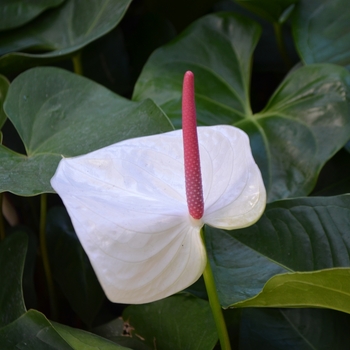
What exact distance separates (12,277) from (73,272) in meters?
0.17

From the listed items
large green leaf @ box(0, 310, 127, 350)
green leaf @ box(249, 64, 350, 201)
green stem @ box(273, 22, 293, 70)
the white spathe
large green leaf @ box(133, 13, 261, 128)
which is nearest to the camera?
the white spathe

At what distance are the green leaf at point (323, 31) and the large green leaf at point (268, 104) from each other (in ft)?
0.23

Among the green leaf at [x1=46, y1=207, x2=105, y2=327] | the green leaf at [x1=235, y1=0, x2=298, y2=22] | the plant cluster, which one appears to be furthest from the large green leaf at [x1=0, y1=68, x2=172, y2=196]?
the green leaf at [x1=235, y1=0, x2=298, y2=22]

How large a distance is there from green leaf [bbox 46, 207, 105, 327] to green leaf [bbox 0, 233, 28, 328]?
145 millimetres

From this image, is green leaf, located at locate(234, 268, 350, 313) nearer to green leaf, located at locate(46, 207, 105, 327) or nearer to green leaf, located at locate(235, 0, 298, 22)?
green leaf, located at locate(46, 207, 105, 327)

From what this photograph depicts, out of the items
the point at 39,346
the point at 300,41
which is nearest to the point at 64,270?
the point at 39,346

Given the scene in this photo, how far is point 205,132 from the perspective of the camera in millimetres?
457

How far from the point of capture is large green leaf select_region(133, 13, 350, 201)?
0.65 metres

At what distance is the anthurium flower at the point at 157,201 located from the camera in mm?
338

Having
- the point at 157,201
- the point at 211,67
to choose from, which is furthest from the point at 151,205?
the point at 211,67

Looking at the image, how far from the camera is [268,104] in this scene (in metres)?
0.76

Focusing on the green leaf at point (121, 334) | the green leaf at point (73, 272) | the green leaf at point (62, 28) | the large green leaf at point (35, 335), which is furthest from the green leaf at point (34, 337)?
the green leaf at point (62, 28)

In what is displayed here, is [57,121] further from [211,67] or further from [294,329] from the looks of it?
[294,329]

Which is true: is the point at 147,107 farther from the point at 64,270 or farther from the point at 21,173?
the point at 64,270
